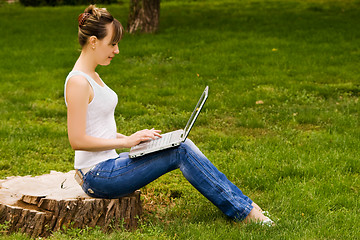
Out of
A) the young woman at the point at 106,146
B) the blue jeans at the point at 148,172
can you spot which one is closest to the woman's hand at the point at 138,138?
the young woman at the point at 106,146

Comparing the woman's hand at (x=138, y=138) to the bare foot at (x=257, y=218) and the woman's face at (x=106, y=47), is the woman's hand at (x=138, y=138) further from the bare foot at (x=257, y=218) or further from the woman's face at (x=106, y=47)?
the bare foot at (x=257, y=218)

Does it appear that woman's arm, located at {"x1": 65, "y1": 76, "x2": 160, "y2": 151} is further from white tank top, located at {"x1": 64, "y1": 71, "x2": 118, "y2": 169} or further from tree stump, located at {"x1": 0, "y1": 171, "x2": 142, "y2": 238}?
tree stump, located at {"x1": 0, "y1": 171, "x2": 142, "y2": 238}

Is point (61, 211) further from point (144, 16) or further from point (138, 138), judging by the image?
point (144, 16)

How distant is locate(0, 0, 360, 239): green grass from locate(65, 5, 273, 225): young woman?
0.32 m

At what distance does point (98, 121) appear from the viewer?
12.9 ft

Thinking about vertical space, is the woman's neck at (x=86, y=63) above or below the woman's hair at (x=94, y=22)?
below

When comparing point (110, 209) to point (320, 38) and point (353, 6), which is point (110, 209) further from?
point (353, 6)

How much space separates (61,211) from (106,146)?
2.06 ft

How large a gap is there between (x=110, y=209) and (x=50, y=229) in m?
0.48

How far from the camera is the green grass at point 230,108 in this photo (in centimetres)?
457

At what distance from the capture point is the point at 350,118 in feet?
24.2

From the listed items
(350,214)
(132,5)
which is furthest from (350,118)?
(132,5)

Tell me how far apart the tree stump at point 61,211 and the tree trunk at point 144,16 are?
938 cm

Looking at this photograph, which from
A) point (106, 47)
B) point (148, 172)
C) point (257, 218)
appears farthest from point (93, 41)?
point (257, 218)
